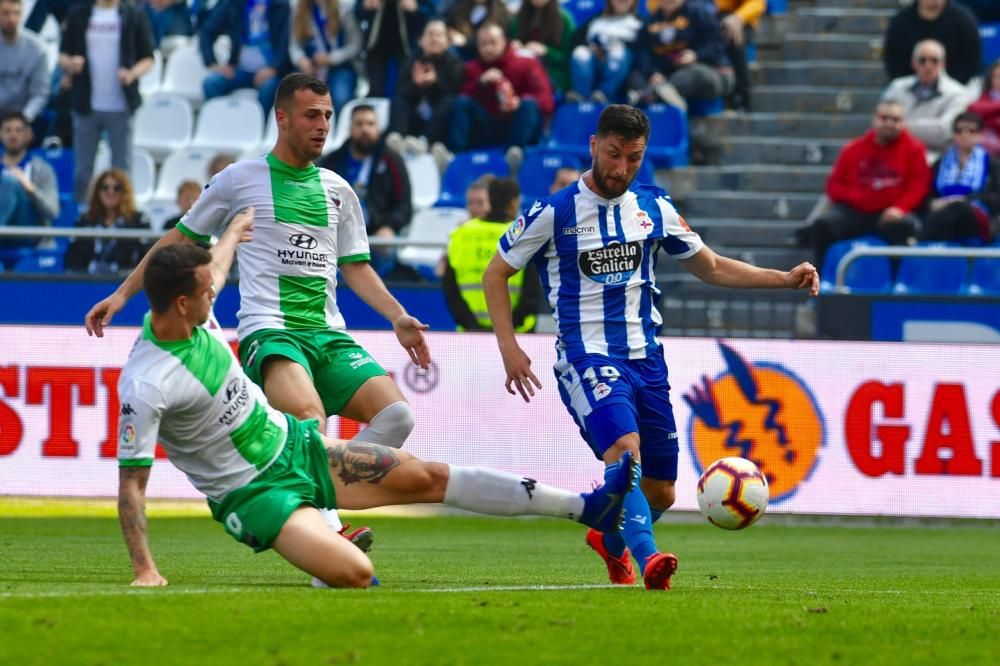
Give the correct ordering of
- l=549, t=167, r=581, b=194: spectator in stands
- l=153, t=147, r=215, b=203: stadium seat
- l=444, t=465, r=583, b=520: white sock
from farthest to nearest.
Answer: l=153, t=147, r=215, b=203: stadium seat → l=549, t=167, r=581, b=194: spectator in stands → l=444, t=465, r=583, b=520: white sock

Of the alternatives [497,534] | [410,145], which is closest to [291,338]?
[497,534]

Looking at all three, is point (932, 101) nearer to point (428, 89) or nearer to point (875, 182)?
point (875, 182)

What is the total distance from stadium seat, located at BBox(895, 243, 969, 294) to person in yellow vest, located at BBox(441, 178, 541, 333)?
314 cm

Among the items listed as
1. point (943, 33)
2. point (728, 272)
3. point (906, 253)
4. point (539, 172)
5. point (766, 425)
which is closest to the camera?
point (728, 272)

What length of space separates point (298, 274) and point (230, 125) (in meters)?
12.8

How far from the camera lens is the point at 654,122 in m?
19.4

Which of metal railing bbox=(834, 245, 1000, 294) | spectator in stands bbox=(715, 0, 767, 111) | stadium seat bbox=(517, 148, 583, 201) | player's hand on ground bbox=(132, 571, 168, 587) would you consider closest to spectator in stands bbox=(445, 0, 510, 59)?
stadium seat bbox=(517, 148, 583, 201)

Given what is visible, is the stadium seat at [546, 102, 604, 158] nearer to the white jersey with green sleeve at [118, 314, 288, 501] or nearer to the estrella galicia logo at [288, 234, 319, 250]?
the estrella galicia logo at [288, 234, 319, 250]

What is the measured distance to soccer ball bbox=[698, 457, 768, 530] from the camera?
894 cm

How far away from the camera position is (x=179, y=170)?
67.9ft

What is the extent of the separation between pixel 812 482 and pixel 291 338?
271 inches

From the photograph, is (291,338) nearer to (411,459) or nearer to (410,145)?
(411,459)

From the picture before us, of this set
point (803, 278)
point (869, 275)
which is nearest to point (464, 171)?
point (869, 275)

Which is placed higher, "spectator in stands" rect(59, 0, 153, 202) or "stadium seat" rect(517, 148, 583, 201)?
"spectator in stands" rect(59, 0, 153, 202)
